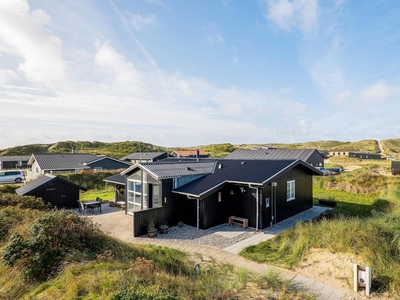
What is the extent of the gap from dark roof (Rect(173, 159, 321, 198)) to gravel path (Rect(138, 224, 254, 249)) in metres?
1.85

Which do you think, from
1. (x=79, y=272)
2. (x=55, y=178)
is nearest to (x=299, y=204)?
(x=79, y=272)

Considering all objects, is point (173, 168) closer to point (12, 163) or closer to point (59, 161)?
point (59, 161)

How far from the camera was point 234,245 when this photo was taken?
31.1 ft

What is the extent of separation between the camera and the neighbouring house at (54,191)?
48.7 ft

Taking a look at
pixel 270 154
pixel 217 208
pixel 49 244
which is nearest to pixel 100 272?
pixel 49 244

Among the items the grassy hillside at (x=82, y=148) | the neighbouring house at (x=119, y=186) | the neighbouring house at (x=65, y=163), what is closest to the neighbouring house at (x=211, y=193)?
the neighbouring house at (x=119, y=186)

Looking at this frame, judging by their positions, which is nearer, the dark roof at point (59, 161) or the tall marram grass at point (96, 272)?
the tall marram grass at point (96, 272)

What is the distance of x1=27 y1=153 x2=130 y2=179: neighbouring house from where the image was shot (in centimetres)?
2978

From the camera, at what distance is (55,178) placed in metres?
15.5

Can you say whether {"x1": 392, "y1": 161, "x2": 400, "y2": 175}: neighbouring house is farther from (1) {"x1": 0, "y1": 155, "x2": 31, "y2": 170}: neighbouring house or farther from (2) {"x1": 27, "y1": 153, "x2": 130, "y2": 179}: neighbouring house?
(1) {"x1": 0, "y1": 155, "x2": 31, "y2": 170}: neighbouring house

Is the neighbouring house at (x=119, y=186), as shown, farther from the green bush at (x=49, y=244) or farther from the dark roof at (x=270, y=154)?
the dark roof at (x=270, y=154)

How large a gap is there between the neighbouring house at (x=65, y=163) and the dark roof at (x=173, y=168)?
71.4 ft

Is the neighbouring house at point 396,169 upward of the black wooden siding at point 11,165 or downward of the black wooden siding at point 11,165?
upward

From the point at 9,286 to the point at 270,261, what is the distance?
25.2 feet
